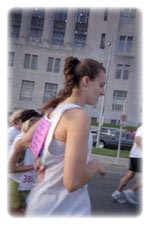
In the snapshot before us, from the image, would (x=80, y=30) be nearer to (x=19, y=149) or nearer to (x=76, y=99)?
(x=19, y=149)

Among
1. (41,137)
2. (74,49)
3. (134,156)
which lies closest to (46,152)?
(41,137)

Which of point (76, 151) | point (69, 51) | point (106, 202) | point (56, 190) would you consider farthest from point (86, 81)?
point (69, 51)

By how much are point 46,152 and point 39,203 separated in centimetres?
22

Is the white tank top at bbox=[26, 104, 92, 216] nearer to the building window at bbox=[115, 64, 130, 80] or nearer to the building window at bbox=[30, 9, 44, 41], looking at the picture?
the building window at bbox=[115, 64, 130, 80]

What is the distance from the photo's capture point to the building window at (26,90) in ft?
116

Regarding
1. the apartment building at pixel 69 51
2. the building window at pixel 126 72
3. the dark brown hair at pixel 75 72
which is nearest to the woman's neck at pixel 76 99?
the dark brown hair at pixel 75 72

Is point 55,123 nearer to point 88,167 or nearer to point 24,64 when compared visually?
point 88,167

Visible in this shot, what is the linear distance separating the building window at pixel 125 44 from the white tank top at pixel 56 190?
3483cm

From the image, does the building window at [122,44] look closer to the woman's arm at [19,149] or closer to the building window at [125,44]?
the building window at [125,44]

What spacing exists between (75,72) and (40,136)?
31 cm
